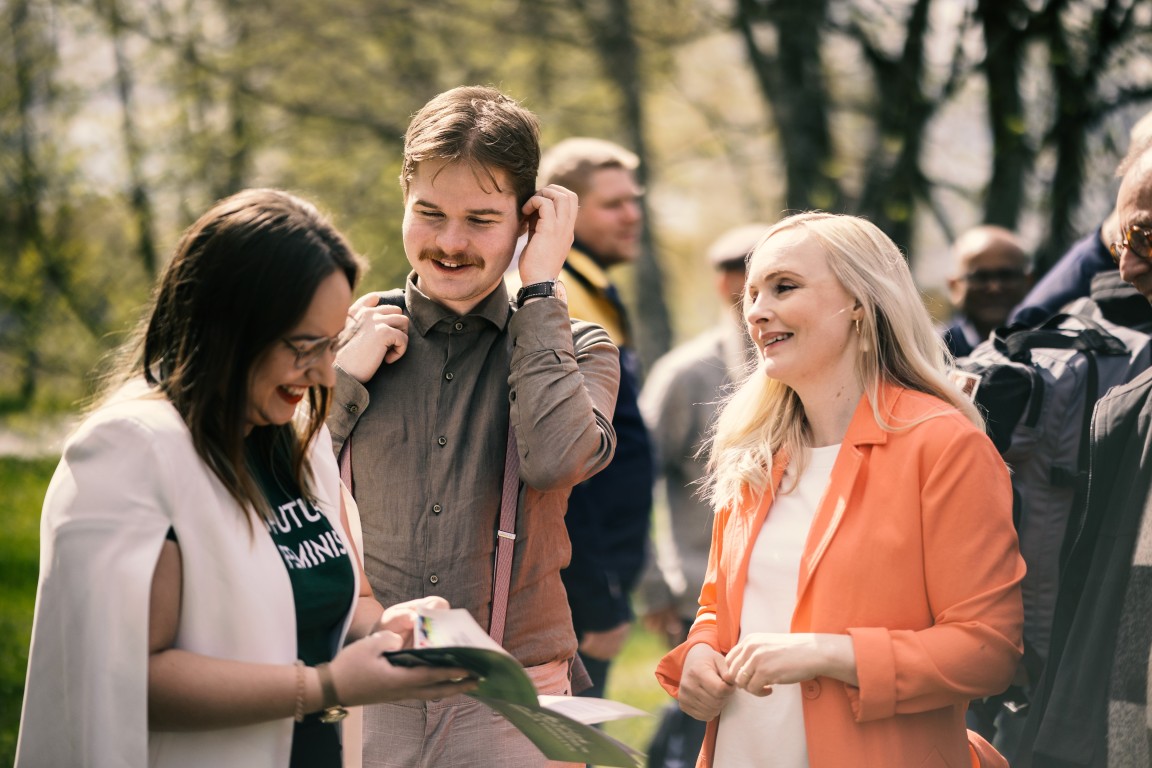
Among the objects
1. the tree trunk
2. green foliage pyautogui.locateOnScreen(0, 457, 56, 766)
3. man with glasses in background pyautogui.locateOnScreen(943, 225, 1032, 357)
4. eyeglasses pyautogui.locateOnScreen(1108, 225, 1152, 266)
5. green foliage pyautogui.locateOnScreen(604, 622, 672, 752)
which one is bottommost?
green foliage pyautogui.locateOnScreen(604, 622, 672, 752)

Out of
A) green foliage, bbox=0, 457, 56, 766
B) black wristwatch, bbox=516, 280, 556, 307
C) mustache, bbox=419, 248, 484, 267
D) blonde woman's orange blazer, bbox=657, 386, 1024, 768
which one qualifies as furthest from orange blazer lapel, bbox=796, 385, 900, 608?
green foliage, bbox=0, 457, 56, 766

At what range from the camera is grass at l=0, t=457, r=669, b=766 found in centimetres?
673

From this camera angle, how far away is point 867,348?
285 centimetres

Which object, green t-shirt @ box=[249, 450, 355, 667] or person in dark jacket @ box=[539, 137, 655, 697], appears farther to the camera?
person in dark jacket @ box=[539, 137, 655, 697]

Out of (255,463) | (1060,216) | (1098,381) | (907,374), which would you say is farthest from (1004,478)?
(1060,216)

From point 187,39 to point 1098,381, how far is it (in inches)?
467

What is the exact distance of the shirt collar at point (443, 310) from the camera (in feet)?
9.71

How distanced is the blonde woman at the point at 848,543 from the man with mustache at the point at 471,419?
1.25ft

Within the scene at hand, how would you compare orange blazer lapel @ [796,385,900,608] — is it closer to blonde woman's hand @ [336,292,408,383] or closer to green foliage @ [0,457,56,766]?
blonde woman's hand @ [336,292,408,383]

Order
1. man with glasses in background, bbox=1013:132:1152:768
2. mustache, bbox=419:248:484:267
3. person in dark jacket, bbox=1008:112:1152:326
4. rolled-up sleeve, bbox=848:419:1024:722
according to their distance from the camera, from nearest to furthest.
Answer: rolled-up sleeve, bbox=848:419:1024:722
man with glasses in background, bbox=1013:132:1152:768
mustache, bbox=419:248:484:267
person in dark jacket, bbox=1008:112:1152:326

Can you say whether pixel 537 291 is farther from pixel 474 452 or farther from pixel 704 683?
pixel 704 683

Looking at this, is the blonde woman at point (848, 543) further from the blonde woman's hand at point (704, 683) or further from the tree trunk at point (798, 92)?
the tree trunk at point (798, 92)

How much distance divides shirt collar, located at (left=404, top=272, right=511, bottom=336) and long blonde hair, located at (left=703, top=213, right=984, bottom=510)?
24.5 inches

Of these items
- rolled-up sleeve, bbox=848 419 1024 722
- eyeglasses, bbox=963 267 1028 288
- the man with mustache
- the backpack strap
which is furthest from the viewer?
eyeglasses, bbox=963 267 1028 288
